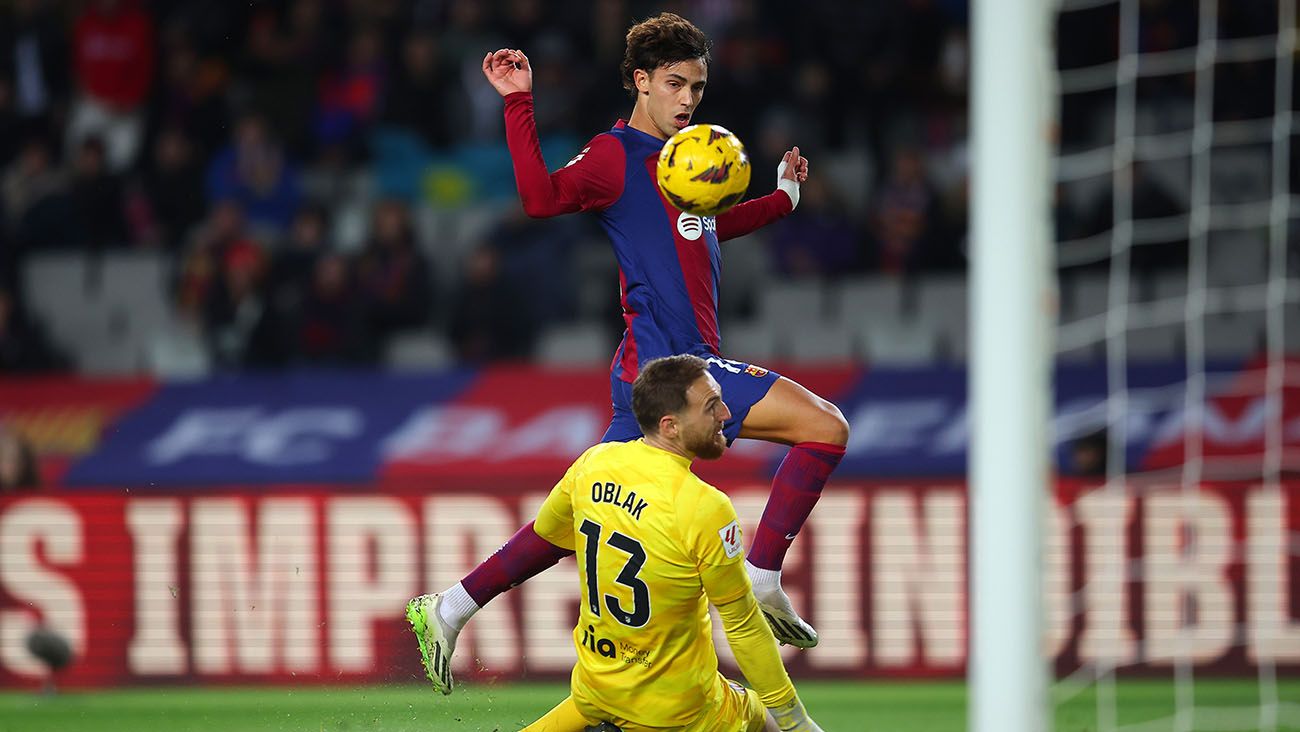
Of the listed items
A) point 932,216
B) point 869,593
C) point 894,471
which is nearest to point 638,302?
point 869,593

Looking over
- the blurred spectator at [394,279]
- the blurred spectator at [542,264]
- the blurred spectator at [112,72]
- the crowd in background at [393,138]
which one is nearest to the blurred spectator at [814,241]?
the crowd in background at [393,138]

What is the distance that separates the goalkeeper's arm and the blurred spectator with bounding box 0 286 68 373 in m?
7.50

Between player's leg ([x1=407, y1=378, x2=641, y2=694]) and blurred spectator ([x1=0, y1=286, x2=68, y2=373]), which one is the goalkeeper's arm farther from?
blurred spectator ([x1=0, y1=286, x2=68, y2=373])

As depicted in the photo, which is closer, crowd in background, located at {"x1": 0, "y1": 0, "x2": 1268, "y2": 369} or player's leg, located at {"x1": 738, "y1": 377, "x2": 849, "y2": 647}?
player's leg, located at {"x1": 738, "y1": 377, "x2": 849, "y2": 647}

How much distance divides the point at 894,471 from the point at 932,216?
2.48 meters

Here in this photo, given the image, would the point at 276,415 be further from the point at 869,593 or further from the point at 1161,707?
the point at 1161,707

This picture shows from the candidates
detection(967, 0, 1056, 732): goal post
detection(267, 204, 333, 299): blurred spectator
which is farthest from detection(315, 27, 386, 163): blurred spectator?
detection(967, 0, 1056, 732): goal post

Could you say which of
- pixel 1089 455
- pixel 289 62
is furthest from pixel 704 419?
pixel 289 62

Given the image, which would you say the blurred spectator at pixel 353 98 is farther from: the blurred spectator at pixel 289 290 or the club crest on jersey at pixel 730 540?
the club crest on jersey at pixel 730 540

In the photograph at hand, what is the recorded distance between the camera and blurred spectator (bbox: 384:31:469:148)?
12.1 meters

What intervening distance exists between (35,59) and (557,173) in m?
9.06

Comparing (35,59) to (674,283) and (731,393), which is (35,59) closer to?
(674,283)

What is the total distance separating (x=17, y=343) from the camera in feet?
35.8

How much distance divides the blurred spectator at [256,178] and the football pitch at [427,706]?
14.0 ft
